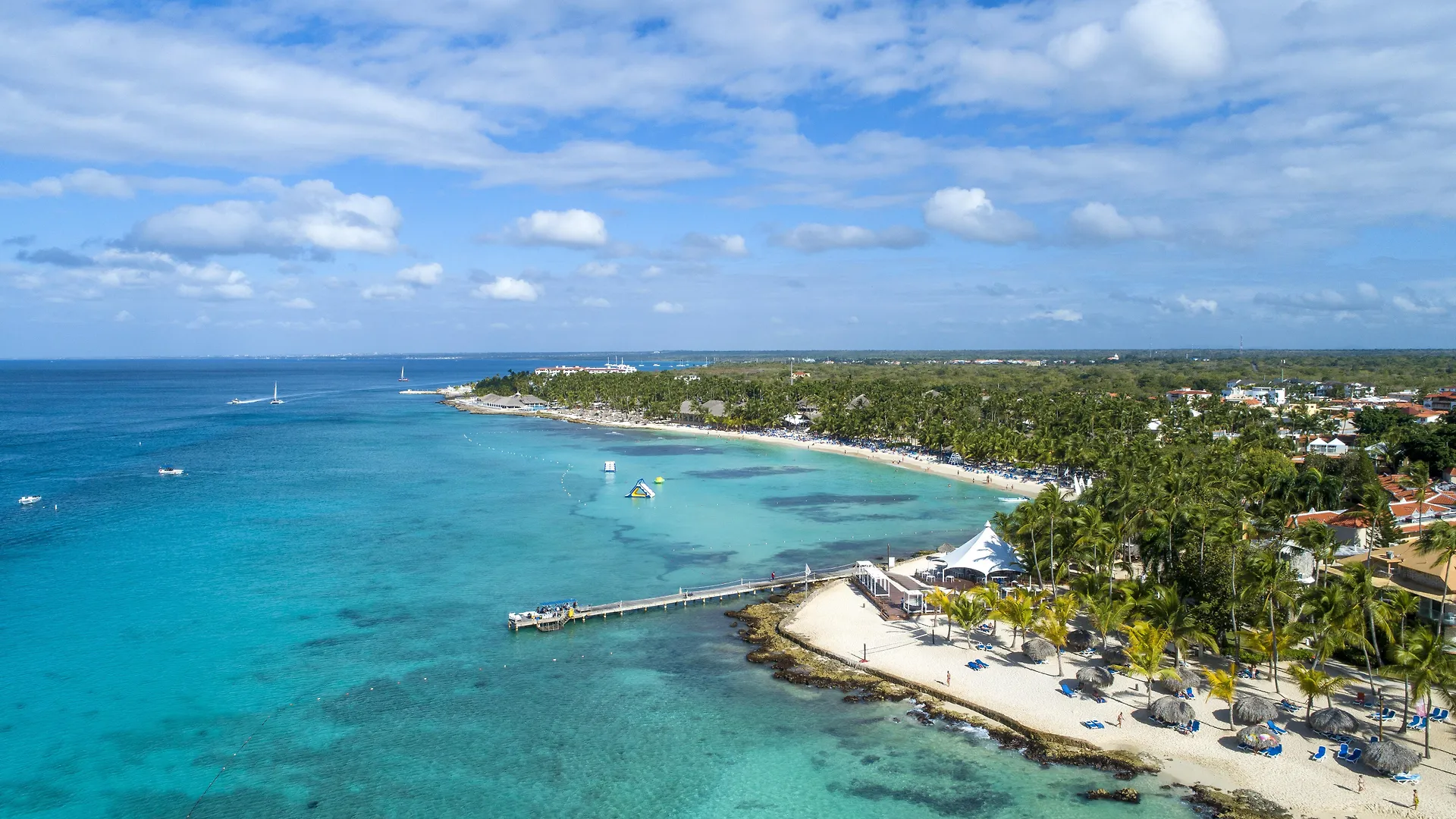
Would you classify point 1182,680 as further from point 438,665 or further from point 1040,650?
point 438,665

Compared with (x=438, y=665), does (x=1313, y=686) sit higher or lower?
higher

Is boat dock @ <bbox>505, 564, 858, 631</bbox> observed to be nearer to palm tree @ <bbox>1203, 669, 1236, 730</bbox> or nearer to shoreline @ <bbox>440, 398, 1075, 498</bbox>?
palm tree @ <bbox>1203, 669, 1236, 730</bbox>

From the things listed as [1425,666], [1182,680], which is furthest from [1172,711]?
[1425,666]

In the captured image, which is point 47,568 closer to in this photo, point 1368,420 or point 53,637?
point 53,637

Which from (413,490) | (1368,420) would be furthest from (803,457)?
(1368,420)

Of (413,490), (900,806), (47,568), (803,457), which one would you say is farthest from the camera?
(803,457)
